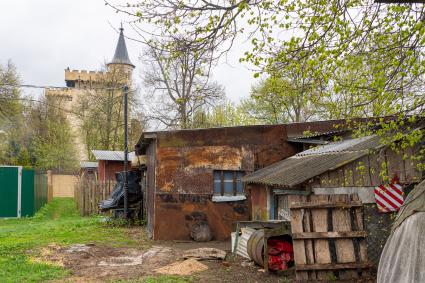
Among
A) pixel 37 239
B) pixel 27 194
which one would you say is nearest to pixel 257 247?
pixel 37 239

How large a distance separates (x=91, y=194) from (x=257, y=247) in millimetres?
14745

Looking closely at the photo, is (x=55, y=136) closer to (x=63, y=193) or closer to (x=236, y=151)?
(x=63, y=193)

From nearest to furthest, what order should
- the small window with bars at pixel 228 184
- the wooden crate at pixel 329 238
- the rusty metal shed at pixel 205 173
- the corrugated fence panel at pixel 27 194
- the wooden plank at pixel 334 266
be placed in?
1. the wooden plank at pixel 334 266
2. the wooden crate at pixel 329 238
3. the rusty metal shed at pixel 205 173
4. the small window with bars at pixel 228 184
5. the corrugated fence panel at pixel 27 194

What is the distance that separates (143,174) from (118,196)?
166cm

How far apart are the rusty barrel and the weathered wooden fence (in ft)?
44.9

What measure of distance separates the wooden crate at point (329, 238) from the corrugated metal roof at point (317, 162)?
74 centimetres

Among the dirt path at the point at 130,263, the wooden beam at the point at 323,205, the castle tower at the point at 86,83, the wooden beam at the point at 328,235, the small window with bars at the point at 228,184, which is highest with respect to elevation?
the castle tower at the point at 86,83

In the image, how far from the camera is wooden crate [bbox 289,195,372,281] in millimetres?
9641

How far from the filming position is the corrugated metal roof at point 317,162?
10630mm

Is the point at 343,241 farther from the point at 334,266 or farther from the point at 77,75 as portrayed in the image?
the point at 77,75

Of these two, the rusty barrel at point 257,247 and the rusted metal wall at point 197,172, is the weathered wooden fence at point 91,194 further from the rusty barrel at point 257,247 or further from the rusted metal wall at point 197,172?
the rusty barrel at point 257,247

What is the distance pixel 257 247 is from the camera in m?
10.6

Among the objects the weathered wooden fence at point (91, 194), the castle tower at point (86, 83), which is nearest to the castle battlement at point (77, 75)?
the castle tower at point (86, 83)

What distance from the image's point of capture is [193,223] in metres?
15.8
